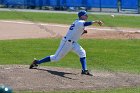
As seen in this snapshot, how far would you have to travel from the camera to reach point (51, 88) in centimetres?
1256

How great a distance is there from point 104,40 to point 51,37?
10.6 ft

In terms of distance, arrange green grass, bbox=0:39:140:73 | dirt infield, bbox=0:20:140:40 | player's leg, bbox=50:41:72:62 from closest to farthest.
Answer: player's leg, bbox=50:41:72:62
green grass, bbox=0:39:140:73
dirt infield, bbox=0:20:140:40

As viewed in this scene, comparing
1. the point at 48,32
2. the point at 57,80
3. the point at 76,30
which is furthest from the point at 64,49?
the point at 48,32

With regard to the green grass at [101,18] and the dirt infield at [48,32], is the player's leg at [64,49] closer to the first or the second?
the dirt infield at [48,32]

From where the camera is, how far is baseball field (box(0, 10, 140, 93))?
42.4ft

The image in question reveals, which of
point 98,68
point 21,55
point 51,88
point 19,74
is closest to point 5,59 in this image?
point 21,55

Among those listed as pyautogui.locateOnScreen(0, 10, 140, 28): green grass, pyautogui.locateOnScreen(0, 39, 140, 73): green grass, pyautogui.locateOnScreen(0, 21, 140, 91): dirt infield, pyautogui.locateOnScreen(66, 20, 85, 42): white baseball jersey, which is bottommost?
pyautogui.locateOnScreen(0, 10, 140, 28): green grass

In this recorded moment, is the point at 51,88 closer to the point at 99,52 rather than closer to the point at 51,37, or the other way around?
the point at 99,52

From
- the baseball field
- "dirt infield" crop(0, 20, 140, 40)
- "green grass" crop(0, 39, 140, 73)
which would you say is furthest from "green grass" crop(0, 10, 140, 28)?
"green grass" crop(0, 39, 140, 73)

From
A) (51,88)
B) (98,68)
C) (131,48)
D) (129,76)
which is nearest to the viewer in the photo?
(51,88)

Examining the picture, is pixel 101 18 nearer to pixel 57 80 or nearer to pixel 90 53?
pixel 90 53

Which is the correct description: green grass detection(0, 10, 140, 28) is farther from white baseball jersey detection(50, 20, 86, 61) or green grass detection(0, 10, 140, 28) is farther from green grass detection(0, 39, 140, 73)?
white baseball jersey detection(50, 20, 86, 61)

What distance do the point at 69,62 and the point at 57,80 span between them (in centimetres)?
527

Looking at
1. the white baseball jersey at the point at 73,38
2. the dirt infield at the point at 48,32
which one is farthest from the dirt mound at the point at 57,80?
the dirt infield at the point at 48,32
